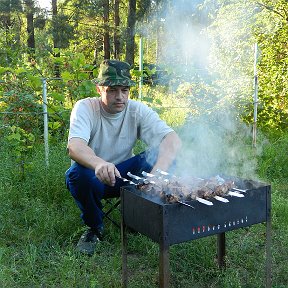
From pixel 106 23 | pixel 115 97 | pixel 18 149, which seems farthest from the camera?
pixel 106 23

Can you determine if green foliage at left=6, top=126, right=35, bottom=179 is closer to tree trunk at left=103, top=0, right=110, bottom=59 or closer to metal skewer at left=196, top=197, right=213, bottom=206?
metal skewer at left=196, top=197, right=213, bottom=206

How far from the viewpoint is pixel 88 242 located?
3412 mm

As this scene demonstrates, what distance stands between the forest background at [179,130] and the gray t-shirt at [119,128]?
45 centimetres

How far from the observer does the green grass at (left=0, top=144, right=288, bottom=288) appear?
297cm

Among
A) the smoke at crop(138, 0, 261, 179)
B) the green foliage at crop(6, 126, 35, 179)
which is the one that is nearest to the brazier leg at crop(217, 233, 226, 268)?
the smoke at crop(138, 0, 261, 179)

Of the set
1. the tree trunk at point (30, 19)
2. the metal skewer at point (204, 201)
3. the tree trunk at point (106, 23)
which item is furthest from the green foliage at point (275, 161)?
the tree trunk at point (106, 23)

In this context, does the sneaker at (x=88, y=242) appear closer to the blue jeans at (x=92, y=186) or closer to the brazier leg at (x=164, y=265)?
the blue jeans at (x=92, y=186)

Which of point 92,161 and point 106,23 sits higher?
point 106,23

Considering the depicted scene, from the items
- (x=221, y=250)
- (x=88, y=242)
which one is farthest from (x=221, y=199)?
(x=88, y=242)

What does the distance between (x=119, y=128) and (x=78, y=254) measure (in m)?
1.15

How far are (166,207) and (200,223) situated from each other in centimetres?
27

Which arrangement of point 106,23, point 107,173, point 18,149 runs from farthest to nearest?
point 106,23 → point 18,149 → point 107,173

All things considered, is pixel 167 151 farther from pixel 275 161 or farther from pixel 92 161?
pixel 275 161

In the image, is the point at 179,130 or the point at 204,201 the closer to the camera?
the point at 204,201
